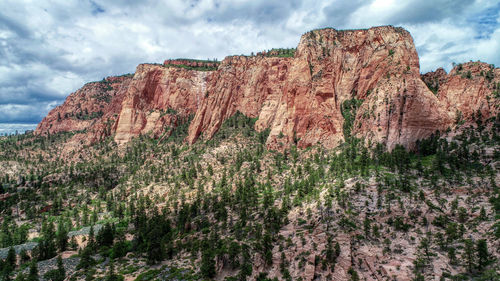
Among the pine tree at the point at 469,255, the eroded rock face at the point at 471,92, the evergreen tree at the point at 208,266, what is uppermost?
the eroded rock face at the point at 471,92

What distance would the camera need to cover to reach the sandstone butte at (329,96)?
82062 millimetres

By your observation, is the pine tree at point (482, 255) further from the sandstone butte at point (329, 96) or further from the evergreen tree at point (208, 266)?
the evergreen tree at point (208, 266)

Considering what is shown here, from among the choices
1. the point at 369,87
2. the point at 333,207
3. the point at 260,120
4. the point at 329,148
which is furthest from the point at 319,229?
the point at 260,120

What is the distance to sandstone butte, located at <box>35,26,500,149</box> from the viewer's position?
82.1 meters

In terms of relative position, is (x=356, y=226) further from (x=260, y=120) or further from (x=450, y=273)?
(x=260, y=120)

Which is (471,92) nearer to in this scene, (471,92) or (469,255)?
(471,92)

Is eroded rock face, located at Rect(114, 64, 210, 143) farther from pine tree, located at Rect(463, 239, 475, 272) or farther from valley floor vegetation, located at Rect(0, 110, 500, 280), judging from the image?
pine tree, located at Rect(463, 239, 475, 272)

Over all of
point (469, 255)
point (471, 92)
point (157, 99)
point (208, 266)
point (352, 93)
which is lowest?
point (208, 266)

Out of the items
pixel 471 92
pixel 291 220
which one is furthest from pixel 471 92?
pixel 291 220

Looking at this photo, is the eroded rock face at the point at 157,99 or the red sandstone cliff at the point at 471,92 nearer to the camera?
the red sandstone cliff at the point at 471,92

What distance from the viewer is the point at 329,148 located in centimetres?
9581

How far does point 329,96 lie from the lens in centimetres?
10438

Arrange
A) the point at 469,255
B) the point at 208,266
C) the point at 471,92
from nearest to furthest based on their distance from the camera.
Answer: the point at 469,255
the point at 208,266
the point at 471,92

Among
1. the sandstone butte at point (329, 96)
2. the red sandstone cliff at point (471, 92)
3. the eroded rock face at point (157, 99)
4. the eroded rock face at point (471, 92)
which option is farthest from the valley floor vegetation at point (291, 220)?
the eroded rock face at point (157, 99)
